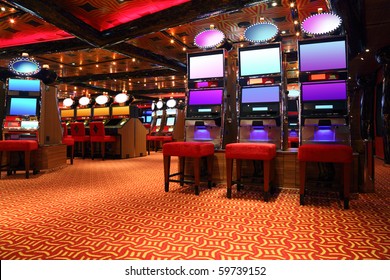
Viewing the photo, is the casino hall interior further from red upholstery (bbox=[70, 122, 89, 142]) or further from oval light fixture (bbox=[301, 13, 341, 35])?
red upholstery (bbox=[70, 122, 89, 142])

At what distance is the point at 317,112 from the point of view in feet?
12.1

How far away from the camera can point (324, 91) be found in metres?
3.70

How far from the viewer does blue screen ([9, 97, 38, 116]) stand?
549 centimetres

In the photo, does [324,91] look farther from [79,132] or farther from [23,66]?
[79,132]

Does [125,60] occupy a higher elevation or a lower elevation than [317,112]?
higher

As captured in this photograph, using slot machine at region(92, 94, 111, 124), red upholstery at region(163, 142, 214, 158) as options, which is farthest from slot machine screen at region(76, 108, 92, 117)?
red upholstery at region(163, 142, 214, 158)

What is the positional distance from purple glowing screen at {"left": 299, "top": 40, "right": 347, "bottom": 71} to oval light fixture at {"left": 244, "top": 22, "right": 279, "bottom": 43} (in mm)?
596

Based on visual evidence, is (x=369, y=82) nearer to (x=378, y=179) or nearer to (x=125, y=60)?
(x=378, y=179)

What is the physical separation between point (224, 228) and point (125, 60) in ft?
36.3

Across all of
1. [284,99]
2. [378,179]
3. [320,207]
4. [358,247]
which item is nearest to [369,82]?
[378,179]

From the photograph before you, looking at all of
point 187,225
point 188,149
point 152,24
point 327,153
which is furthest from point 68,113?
point 327,153

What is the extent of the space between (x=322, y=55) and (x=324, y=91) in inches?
19.6

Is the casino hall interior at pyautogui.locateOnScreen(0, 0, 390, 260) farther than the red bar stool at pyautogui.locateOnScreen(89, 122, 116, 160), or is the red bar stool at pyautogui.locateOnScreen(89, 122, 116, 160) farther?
the red bar stool at pyautogui.locateOnScreen(89, 122, 116, 160)

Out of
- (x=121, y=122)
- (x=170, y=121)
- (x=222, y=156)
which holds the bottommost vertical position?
(x=222, y=156)
